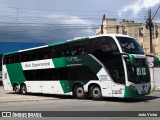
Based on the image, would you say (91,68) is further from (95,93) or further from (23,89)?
(23,89)

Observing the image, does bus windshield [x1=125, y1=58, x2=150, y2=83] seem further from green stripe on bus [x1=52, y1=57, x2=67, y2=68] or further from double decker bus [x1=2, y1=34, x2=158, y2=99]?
green stripe on bus [x1=52, y1=57, x2=67, y2=68]

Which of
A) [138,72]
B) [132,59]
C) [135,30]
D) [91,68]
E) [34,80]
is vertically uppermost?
[135,30]

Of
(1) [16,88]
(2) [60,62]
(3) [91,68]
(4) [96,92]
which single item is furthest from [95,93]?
(1) [16,88]

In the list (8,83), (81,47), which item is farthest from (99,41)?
(8,83)

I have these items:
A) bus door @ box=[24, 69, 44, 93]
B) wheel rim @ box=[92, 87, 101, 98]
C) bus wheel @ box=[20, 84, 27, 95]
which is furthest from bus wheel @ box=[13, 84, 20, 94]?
wheel rim @ box=[92, 87, 101, 98]

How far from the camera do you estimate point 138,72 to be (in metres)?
20.7

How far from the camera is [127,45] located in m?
20.7

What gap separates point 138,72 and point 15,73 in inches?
480

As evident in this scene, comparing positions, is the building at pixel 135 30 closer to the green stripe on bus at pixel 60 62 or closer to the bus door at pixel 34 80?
the bus door at pixel 34 80

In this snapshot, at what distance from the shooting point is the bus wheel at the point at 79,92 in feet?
73.9

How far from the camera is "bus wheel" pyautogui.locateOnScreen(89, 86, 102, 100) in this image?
70.9 ft

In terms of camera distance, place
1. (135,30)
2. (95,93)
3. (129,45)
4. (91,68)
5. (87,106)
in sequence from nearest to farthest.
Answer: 1. (87,106)
2. (129,45)
3. (91,68)
4. (95,93)
5. (135,30)

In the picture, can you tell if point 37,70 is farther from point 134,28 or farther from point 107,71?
point 134,28

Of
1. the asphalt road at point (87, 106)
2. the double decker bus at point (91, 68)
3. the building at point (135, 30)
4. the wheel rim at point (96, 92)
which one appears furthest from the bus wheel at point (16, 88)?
the building at point (135, 30)
